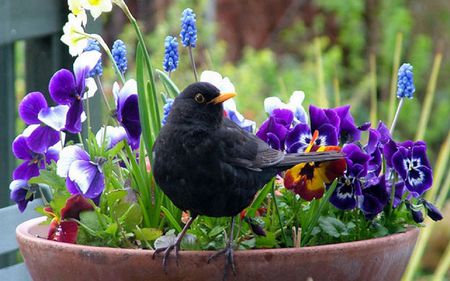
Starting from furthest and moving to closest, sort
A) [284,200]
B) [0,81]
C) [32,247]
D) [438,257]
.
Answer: [438,257] < [0,81] < [284,200] < [32,247]

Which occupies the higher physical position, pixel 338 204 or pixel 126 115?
pixel 126 115

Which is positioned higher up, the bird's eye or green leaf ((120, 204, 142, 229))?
the bird's eye

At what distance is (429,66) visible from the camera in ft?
22.6

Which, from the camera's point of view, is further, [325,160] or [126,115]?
[126,115]

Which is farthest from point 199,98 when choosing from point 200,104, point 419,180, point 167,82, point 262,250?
point 419,180

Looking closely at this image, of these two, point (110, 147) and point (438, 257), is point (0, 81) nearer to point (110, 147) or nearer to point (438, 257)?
point (110, 147)

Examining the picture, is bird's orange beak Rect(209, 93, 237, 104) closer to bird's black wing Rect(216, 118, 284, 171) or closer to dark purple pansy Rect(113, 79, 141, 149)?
bird's black wing Rect(216, 118, 284, 171)

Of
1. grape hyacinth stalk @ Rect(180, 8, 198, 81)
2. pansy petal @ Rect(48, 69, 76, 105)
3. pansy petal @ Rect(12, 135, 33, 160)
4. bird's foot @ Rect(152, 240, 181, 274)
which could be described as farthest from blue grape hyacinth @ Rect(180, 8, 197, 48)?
bird's foot @ Rect(152, 240, 181, 274)

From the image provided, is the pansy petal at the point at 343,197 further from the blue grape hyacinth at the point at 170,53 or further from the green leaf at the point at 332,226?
the blue grape hyacinth at the point at 170,53

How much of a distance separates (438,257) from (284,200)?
151 inches

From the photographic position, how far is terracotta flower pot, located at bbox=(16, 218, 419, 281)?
1488 millimetres

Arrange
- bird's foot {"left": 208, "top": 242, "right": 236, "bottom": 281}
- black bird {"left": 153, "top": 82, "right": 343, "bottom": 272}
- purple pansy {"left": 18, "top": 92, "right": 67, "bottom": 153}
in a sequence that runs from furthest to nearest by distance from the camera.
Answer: purple pansy {"left": 18, "top": 92, "right": 67, "bottom": 153} < black bird {"left": 153, "top": 82, "right": 343, "bottom": 272} < bird's foot {"left": 208, "top": 242, "right": 236, "bottom": 281}

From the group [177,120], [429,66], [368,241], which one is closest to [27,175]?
[177,120]

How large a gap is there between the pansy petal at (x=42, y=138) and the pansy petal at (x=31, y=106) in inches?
1.1
